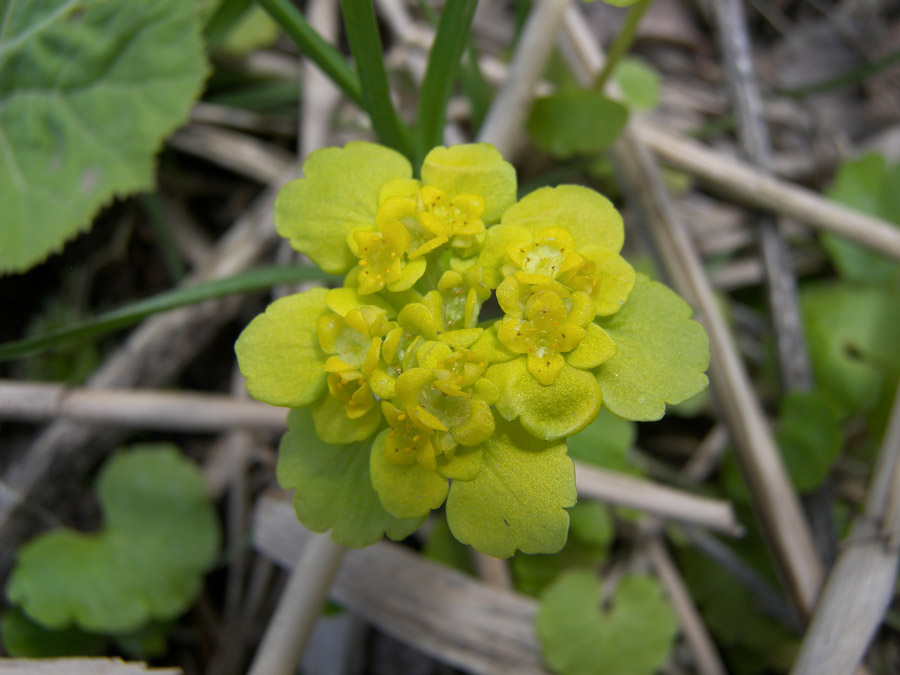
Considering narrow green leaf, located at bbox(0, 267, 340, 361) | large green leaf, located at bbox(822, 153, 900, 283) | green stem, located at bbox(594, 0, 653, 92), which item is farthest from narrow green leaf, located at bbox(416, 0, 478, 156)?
large green leaf, located at bbox(822, 153, 900, 283)

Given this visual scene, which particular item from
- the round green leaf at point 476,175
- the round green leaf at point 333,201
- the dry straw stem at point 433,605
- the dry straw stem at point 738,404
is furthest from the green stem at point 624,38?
the dry straw stem at point 433,605

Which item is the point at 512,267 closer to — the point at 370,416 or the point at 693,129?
the point at 370,416

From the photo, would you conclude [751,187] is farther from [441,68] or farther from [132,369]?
[132,369]

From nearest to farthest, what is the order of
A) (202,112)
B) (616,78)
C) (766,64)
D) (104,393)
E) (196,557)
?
(104,393) < (196,557) < (616,78) < (202,112) < (766,64)

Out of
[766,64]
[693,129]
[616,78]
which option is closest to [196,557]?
[616,78]

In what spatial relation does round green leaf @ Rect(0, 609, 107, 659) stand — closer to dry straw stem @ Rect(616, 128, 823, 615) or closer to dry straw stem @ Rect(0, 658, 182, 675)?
dry straw stem @ Rect(0, 658, 182, 675)

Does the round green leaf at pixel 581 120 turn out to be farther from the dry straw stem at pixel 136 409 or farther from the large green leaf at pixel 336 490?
the large green leaf at pixel 336 490
